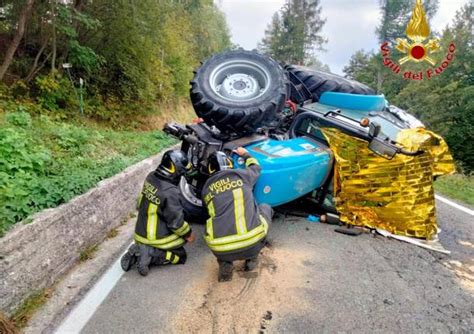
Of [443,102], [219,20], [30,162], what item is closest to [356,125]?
[30,162]

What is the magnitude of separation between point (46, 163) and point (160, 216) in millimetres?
1872

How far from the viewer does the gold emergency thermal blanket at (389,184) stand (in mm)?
4195

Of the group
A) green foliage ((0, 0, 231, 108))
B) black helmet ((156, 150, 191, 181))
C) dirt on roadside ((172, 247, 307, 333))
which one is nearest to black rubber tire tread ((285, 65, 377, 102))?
black helmet ((156, 150, 191, 181))

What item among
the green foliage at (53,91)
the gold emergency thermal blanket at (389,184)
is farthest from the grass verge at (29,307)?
the green foliage at (53,91)

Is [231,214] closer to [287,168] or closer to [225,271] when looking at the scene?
[225,271]

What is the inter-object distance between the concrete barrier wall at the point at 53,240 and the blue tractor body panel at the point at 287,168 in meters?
1.57

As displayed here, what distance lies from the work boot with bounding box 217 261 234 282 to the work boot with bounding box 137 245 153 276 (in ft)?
2.19

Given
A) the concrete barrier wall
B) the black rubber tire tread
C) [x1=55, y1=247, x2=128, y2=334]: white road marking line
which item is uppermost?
the black rubber tire tread

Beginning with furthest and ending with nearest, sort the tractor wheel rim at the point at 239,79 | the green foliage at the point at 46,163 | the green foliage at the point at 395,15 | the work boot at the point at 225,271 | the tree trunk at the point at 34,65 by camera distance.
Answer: the green foliage at the point at 395,15 < the tree trunk at the point at 34,65 < the tractor wheel rim at the point at 239,79 < the work boot at the point at 225,271 < the green foliage at the point at 46,163

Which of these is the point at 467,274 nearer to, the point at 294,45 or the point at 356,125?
the point at 356,125

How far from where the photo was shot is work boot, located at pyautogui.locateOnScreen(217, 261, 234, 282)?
3.24 m

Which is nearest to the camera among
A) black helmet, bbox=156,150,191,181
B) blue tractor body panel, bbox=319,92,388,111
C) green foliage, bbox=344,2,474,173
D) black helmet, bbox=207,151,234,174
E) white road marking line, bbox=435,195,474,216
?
black helmet, bbox=156,150,191,181

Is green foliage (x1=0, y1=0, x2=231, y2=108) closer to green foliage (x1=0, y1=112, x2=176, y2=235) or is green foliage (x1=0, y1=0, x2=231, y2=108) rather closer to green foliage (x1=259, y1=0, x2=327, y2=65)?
green foliage (x1=0, y1=112, x2=176, y2=235)

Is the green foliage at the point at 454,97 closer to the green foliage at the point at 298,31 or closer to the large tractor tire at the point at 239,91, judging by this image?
the green foliage at the point at 298,31
